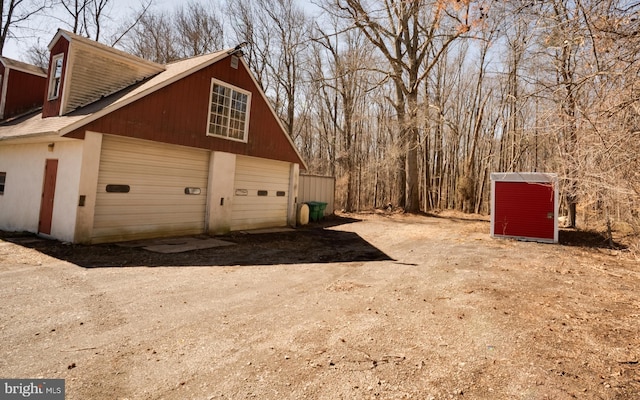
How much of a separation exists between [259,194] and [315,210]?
3.94m

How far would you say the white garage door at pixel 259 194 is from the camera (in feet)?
38.8

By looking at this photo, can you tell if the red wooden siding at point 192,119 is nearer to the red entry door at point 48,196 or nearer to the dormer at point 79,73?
the red entry door at point 48,196

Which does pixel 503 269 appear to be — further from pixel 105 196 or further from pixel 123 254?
pixel 105 196

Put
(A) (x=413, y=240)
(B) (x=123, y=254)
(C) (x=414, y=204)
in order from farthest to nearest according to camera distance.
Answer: (C) (x=414, y=204)
(A) (x=413, y=240)
(B) (x=123, y=254)

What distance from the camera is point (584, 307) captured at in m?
4.48

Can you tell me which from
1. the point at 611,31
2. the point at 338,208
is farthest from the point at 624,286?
the point at 338,208

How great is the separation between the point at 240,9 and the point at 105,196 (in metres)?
21.2

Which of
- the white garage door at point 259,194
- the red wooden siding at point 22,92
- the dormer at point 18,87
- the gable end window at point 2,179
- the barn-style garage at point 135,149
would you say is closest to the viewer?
the barn-style garage at point 135,149

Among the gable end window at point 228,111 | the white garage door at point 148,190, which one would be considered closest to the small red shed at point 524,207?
the gable end window at point 228,111

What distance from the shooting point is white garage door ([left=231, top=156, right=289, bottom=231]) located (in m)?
11.8

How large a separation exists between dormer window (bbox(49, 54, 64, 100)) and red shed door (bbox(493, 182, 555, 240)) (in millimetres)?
15268

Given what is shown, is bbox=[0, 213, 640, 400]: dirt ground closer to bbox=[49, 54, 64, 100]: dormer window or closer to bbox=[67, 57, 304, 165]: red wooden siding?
bbox=[67, 57, 304, 165]: red wooden siding

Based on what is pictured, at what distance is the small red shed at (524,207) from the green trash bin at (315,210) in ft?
26.0

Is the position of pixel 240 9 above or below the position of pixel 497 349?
above
